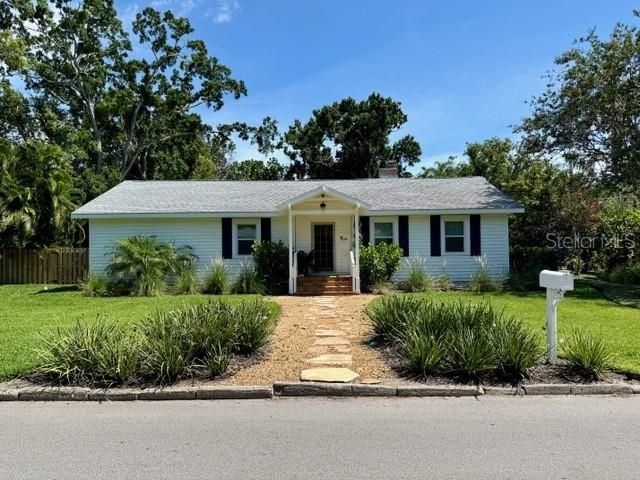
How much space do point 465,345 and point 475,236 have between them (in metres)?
11.8

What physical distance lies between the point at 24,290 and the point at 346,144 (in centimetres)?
2396

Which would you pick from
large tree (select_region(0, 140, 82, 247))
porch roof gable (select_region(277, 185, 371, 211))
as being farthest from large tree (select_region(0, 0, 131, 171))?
porch roof gable (select_region(277, 185, 371, 211))

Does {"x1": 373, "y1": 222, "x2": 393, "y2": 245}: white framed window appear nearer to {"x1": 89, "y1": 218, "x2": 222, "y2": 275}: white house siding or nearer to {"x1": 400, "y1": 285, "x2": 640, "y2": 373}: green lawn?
{"x1": 400, "y1": 285, "x2": 640, "y2": 373}: green lawn

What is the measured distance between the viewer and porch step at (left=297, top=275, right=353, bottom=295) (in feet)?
51.3

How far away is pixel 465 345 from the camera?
20.1 ft

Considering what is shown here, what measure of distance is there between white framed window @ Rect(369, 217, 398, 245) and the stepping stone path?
592cm

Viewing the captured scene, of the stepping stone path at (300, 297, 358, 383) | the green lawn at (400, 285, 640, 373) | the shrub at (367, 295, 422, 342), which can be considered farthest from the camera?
the shrub at (367, 295, 422, 342)

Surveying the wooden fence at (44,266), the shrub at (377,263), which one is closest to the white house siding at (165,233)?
the wooden fence at (44,266)

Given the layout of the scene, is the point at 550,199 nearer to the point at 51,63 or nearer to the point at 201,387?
the point at 201,387

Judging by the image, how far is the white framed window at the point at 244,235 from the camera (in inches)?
687

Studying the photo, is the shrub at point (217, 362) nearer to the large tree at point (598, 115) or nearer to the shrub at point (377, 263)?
the shrub at point (377, 263)

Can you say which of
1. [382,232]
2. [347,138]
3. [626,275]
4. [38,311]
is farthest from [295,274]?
[347,138]

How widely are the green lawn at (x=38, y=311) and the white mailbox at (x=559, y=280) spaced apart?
6.72m

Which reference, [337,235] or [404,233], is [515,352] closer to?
[404,233]
